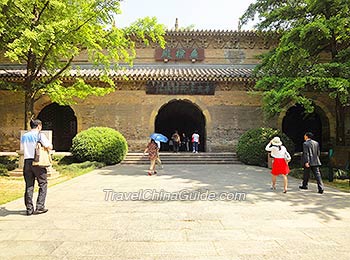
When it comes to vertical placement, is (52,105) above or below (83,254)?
above

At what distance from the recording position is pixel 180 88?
52.9ft

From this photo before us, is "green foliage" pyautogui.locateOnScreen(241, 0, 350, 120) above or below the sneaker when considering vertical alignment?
above

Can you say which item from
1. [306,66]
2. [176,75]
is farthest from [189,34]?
[306,66]

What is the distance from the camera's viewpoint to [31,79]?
1020cm

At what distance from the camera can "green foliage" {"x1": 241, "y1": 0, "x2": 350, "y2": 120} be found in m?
9.25

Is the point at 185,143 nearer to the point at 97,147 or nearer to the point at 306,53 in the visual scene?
the point at 97,147

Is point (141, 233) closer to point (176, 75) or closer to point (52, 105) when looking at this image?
point (176, 75)

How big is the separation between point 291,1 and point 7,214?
1206 centimetres

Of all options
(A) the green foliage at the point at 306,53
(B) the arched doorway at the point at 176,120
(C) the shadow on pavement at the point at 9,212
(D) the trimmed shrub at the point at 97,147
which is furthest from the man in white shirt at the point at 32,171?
(B) the arched doorway at the point at 176,120

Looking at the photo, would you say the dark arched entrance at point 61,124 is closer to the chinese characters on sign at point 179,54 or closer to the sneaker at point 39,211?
the chinese characters on sign at point 179,54

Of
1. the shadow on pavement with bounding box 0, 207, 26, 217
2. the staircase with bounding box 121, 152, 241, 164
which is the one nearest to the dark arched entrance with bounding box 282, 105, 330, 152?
the staircase with bounding box 121, 152, 241, 164

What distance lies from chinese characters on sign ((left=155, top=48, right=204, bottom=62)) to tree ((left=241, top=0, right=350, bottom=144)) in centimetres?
679

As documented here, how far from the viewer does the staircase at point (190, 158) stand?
45.7 feet

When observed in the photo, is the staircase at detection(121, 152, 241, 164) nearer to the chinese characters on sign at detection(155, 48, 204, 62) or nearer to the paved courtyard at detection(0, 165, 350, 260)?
the paved courtyard at detection(0, 165, 350, 260)
